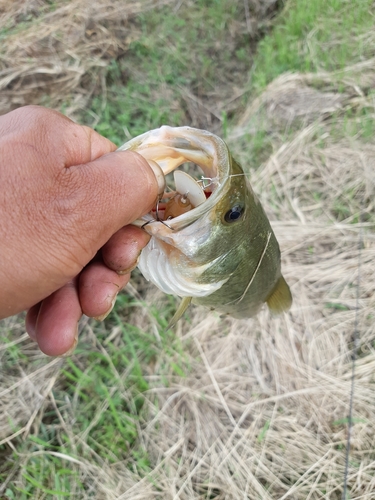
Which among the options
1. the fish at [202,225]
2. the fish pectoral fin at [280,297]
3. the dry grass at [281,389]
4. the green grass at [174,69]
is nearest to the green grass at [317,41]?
the green grass at [174,69]

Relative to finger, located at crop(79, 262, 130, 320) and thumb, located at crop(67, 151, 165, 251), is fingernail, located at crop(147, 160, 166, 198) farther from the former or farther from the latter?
finger, located at crop(79, 262, 130, 320)

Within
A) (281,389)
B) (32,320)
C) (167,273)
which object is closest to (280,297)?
(281,389)

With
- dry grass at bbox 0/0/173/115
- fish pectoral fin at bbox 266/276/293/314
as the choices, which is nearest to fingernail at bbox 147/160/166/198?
fish pectoral fin at bbox 266/276/293/314

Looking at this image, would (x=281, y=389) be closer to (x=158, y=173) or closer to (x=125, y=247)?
(x=125, y=247)

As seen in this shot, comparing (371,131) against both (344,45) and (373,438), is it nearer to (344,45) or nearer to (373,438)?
(344,45)

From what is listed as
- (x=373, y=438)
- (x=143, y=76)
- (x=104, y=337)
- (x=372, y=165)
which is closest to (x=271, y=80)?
(x=143, y=76)

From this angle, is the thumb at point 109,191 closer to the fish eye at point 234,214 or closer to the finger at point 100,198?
the finger at point 100,198
